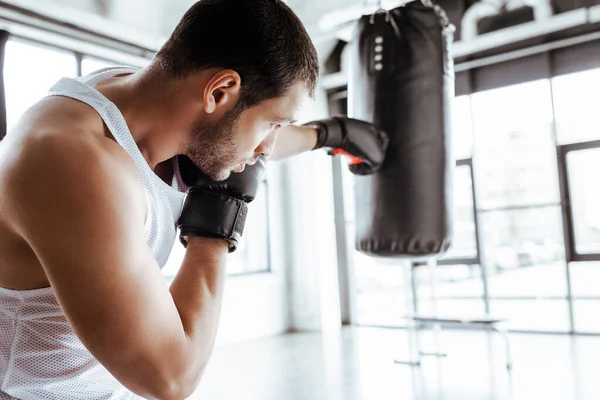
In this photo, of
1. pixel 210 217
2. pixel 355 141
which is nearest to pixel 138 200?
pixel 210 217

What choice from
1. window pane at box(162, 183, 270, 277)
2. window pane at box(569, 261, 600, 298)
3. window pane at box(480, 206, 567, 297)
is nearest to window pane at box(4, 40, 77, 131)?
window pane at box(162, 183, 270, 277)

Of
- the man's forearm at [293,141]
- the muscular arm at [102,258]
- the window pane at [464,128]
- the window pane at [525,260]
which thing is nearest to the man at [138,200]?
the muscular arm at [102,258]

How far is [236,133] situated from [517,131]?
15.6ft

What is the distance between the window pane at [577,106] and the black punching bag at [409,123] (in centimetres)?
290

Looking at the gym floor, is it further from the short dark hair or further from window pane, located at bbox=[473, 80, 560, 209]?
the short dark hair

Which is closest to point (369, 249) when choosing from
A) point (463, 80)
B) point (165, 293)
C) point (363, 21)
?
point (363, 21)

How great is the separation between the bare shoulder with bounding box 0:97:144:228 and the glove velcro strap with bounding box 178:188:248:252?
0.78 ft

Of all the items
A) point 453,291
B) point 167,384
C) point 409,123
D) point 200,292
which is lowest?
point 453,291

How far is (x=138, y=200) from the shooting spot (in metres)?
0.80

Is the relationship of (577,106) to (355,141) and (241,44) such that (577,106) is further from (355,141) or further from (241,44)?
(241,44)

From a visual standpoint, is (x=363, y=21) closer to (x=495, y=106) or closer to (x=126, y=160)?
(x=126, y=160)

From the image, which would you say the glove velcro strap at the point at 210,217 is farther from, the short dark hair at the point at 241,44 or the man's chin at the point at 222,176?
the short dark hair at the point at 241,44

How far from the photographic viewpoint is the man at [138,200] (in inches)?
27.8

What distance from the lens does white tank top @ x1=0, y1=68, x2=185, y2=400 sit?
837 mm
